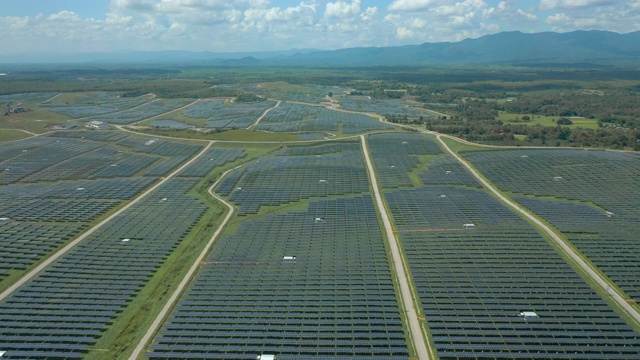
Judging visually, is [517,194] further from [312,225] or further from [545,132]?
[545,132]

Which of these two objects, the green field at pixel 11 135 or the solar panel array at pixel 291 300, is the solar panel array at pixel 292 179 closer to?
the solar panel array at pixel 291 300

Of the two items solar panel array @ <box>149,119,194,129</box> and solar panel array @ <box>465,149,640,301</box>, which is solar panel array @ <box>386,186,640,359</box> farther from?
solar panel array @ <box>149,119,194,129</box>

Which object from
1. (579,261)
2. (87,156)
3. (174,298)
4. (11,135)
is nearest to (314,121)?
(87,156)

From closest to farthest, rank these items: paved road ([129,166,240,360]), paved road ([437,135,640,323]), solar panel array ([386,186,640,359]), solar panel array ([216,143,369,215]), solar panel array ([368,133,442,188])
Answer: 1. solar panel array ([386,186,640,359])
2. paved road ([129,166,240,360])
3. paved road ([437,135,640,323])
4. solar panel array ([216,143,369,215])
5. solar panel array ([368,133,442,188])

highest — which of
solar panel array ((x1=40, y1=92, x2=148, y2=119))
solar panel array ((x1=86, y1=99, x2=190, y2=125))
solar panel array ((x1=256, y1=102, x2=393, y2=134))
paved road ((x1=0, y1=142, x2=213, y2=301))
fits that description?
solar panel array ((x1=40, y1=92, x2=148, y2=119))

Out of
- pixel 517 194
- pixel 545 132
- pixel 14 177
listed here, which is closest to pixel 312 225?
pixel 517 194

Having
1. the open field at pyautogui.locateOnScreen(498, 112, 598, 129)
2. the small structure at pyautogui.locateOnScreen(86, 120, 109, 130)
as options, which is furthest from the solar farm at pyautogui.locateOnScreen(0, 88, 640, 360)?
the open field at pyautogui.locateOnScreen(498, 112, 598, 129)
